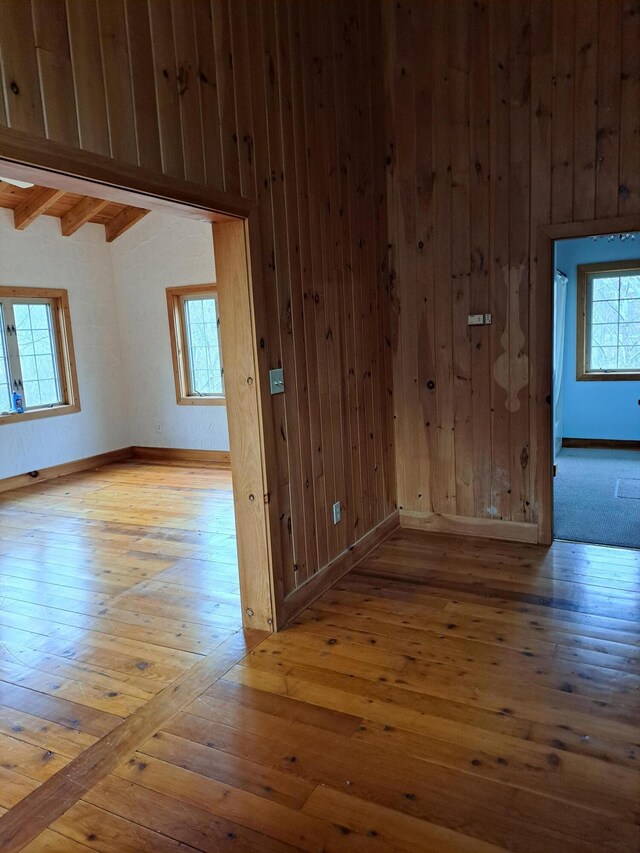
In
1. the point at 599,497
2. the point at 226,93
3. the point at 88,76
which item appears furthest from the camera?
the point at 599,497

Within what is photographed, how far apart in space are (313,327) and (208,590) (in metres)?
1.67

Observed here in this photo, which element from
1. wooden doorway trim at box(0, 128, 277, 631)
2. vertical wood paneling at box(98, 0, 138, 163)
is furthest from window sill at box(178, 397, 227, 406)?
vertical wood paneling at box(98, 0, 138, 163)

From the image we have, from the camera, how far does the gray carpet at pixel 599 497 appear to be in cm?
429

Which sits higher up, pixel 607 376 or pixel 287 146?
pixel 287 146

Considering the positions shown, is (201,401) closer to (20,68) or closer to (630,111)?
(630,111)

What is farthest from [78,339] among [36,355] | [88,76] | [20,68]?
[20,68]

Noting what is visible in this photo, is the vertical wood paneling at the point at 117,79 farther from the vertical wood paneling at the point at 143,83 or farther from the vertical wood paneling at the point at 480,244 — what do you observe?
the vertical wood paneling at the point at 480,244

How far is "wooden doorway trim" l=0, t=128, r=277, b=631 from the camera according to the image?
→ 242cm

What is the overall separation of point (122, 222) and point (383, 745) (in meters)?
6.69

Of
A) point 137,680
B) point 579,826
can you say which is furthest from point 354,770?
point 137,680

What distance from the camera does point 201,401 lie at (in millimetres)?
7359

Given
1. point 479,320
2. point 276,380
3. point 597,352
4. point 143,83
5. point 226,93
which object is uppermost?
point 226,93

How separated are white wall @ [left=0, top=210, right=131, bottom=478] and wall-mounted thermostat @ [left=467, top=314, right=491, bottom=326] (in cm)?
484

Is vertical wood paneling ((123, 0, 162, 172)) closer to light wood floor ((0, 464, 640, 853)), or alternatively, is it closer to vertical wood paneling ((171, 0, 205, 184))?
vertical wood paneling ((171, 0, 205, 184))
